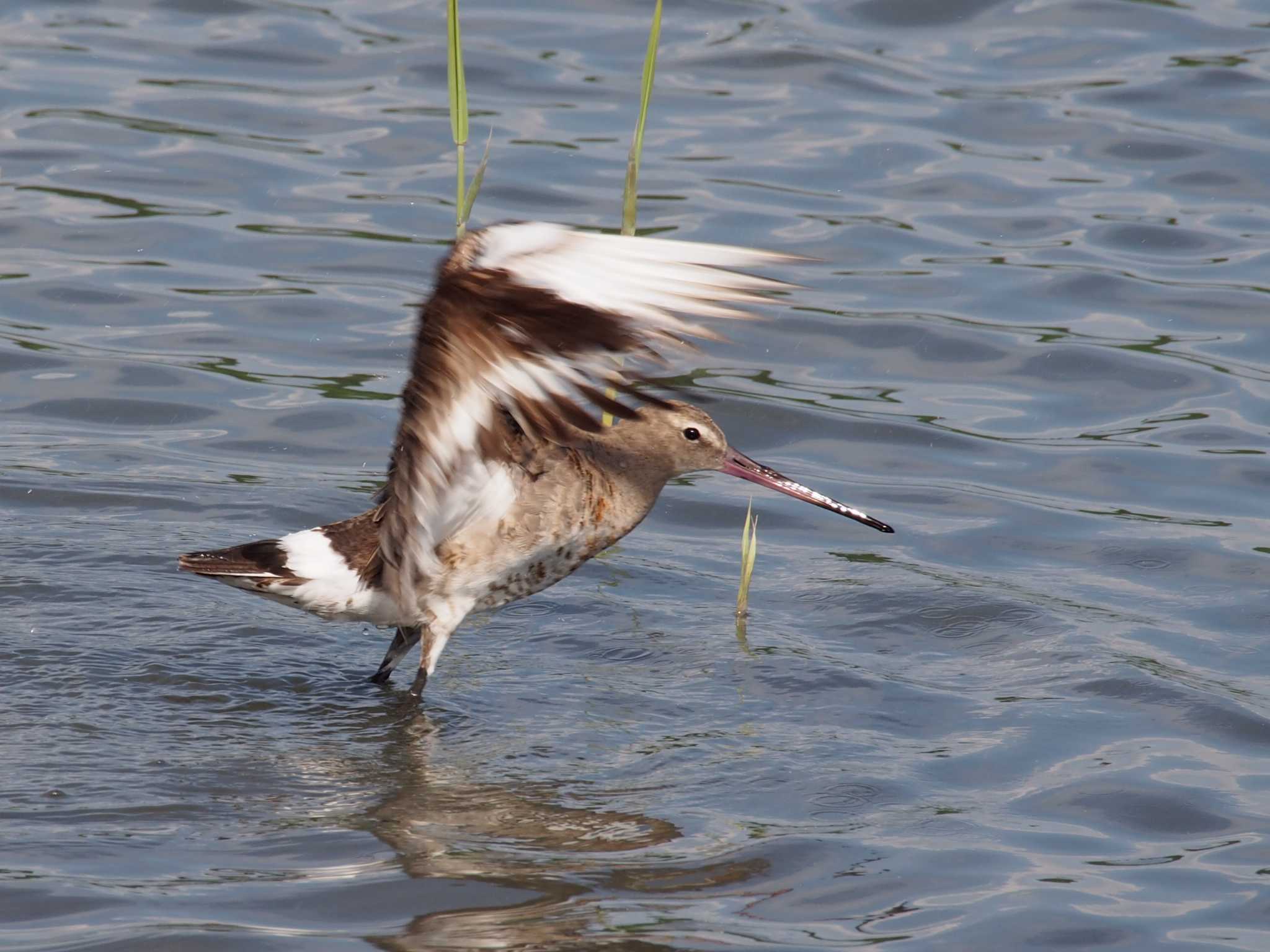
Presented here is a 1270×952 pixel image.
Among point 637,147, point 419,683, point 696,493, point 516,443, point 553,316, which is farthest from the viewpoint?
point 696,493

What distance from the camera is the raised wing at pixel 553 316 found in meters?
4.73

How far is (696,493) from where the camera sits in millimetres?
8422

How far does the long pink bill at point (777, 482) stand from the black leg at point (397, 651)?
4.05ft

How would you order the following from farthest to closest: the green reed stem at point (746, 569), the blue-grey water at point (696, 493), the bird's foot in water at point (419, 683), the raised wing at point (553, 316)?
the green reed stem at point (746, 569), the bird's foot in water at point (419, 683), the blue-grey water at point (696, 493), the raised wing at point (553, 316)

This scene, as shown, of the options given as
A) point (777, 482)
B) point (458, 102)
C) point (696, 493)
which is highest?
point (458, 102)

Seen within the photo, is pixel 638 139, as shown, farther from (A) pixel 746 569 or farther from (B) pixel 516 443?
(A) pixel 746 569

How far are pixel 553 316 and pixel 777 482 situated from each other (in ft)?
7.10

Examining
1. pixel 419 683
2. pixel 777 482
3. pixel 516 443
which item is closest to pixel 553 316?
pixel 516 443

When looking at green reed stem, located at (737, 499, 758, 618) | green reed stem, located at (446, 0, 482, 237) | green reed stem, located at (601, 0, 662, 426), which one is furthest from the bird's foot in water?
green reed stem, located at (446, 0, 482, 237)

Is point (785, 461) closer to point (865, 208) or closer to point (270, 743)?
point (865, 208)

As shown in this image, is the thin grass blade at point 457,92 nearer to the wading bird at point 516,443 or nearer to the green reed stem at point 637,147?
the green reed stem at point 637,147

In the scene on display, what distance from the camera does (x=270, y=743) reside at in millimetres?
5887

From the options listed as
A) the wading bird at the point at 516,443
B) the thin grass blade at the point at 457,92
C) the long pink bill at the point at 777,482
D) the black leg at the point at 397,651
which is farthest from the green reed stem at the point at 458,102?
the black leg at the point at 397,651

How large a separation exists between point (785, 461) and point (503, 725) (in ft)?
A: 9.32
